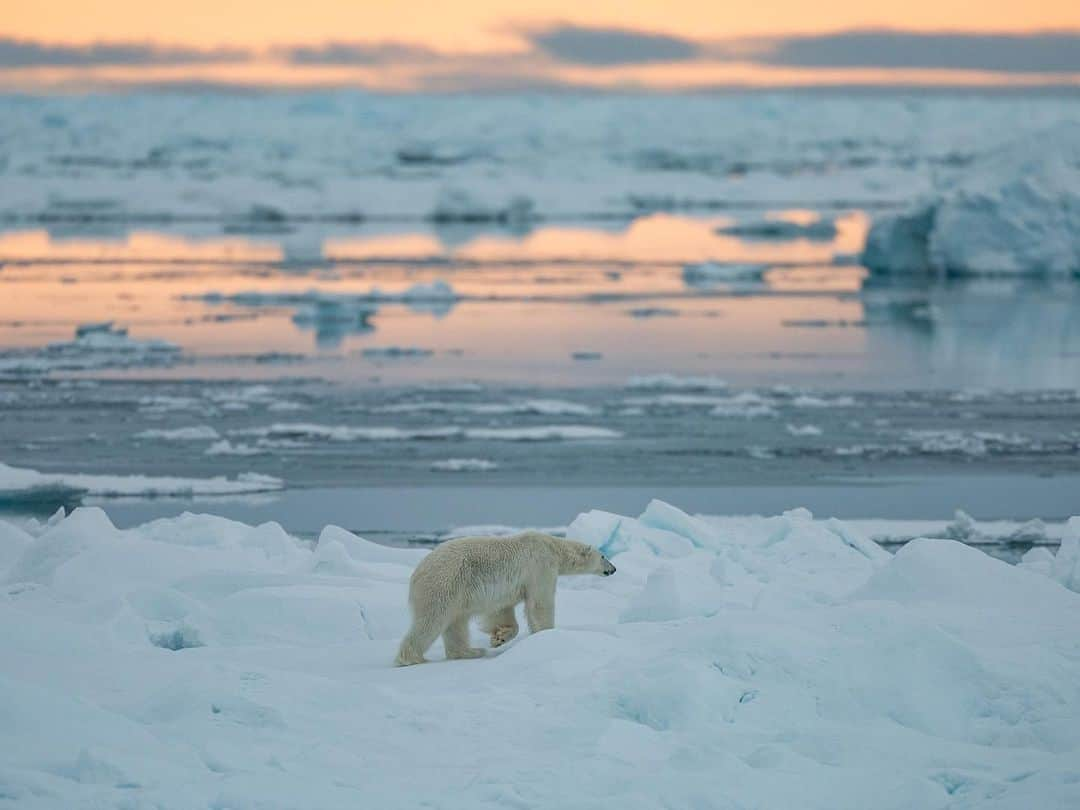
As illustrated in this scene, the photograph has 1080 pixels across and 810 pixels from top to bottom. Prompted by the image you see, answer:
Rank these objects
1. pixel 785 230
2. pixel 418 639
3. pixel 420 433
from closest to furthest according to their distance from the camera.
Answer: pixel 418 639
pixel 420 433
pixel 785 230

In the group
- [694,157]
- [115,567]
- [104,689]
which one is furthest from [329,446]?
[694,157]

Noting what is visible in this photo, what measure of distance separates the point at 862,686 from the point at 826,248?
30.5 meters

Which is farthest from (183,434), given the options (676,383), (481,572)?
(481,572)

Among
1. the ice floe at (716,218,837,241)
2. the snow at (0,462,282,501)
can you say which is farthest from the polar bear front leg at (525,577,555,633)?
the ice floe at (716,218,837,241)

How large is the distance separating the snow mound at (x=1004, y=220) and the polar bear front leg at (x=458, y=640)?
21.5 m

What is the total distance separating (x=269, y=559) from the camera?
6.41 meters

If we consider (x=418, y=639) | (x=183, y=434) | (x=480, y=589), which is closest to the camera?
(x=418, y=639)

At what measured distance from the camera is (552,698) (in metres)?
4.08

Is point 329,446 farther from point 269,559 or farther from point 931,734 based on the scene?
point 931,734

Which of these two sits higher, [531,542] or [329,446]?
[531,542]

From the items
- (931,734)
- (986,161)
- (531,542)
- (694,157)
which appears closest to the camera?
(931,734)

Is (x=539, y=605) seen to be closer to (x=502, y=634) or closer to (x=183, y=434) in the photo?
(x=502, y=634)

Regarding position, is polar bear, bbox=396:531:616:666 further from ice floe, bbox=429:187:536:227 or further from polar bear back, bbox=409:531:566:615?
→ ice floe, bbox=429:187:536:227

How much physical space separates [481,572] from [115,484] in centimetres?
528
